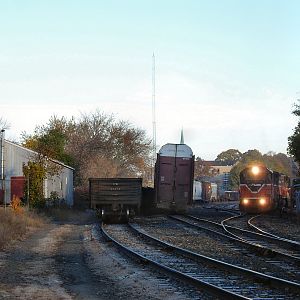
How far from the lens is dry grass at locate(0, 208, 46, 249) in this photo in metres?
20.2

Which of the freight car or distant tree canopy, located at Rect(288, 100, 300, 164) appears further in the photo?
distant tree canopy, located at Rect(288, 100, 300, 164)

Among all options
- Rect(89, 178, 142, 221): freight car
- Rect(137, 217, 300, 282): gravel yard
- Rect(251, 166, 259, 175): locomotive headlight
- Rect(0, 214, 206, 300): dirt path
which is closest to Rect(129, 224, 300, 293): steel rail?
Rect(137, 217, 300, 282): gravel yard

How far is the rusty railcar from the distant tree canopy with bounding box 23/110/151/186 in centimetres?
3589

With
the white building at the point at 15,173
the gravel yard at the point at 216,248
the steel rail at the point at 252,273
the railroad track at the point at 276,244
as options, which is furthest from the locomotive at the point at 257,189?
the steel rail at the point at 252,273

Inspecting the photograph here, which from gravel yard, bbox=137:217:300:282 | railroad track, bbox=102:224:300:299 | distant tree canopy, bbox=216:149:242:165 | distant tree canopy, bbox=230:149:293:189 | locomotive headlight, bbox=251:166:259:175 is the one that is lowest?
gravel yard, bbox=137:217:300:282

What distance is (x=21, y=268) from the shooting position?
13891mm

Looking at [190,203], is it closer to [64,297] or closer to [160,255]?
[160,255]

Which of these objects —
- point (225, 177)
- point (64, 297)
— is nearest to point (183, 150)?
point (64, 297)

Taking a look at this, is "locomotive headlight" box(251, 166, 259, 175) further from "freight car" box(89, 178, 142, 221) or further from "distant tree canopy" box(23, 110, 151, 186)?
"distant tree canopy" box(23, 110, 151, 186)

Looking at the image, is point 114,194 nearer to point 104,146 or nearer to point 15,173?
point 15,173

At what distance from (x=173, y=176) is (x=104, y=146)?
4261cm

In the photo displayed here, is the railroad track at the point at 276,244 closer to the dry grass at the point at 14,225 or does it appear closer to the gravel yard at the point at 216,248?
the gravel yard at the point at 216,248

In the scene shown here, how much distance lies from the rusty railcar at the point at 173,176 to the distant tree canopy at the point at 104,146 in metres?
35.9

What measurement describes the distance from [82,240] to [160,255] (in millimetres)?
6057
